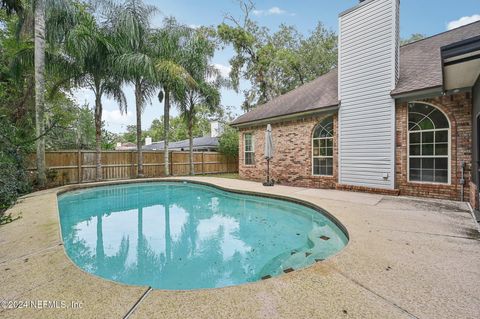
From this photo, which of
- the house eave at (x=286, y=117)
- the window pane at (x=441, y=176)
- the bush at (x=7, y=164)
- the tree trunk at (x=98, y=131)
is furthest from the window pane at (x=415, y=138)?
the tree trunk at (x=98, y=131)

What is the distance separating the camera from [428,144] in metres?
6.36

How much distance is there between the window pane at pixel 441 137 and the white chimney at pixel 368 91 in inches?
40.4

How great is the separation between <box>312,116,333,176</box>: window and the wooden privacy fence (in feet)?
31.2

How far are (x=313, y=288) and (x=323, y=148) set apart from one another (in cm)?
749

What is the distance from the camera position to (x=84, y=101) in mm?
17703

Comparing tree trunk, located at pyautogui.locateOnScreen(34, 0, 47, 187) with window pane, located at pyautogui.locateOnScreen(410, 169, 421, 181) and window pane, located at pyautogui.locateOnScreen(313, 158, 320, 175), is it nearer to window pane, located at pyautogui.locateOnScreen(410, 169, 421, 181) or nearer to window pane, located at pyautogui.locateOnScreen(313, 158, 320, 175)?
window pane, located at pyautogui.locateOnScreen(313, 158, 320, 175)

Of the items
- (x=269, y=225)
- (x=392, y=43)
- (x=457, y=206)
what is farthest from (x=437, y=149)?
(x=269, y=225)

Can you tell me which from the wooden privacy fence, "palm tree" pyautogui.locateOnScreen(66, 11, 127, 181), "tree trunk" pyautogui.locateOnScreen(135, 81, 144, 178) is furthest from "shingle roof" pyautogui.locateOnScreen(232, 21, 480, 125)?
"palm tree" pyautogui.locateOnScreen(66, 11, 127, 181)

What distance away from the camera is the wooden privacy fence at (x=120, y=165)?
10703mm

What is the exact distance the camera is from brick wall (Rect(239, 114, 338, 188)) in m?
8.98

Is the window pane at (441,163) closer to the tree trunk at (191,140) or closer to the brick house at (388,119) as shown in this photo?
the brick house at (388,119)

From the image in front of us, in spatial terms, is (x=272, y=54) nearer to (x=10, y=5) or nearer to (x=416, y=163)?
(x=416, y=163)

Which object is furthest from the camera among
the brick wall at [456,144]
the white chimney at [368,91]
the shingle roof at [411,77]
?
the white chimney at [368,91]

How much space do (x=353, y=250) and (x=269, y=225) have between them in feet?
8.27
